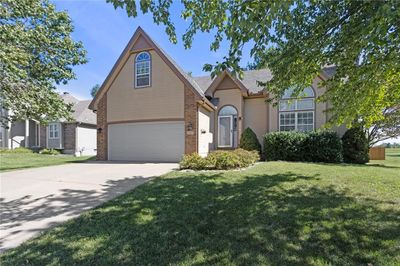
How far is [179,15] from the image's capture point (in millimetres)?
5863

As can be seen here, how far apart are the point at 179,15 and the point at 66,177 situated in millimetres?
7002

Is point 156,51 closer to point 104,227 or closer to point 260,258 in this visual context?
point 104,227

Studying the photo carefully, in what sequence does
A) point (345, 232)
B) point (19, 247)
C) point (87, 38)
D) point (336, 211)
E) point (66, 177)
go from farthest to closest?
1. point (87, 38)
2. point (66, 177)
3. point (336, 211)
4. point (345, 232)
5. point (19, 247)

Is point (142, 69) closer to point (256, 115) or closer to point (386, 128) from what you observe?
point (256, 115)

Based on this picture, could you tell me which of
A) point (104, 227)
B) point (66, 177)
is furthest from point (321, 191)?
point (66, 177)

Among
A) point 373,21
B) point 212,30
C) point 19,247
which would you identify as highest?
point 212,30

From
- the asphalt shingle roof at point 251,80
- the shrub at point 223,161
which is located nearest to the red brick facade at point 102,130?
the asphalt shingle roof at point 251,80

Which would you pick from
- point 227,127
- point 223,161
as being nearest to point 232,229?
point 223,161

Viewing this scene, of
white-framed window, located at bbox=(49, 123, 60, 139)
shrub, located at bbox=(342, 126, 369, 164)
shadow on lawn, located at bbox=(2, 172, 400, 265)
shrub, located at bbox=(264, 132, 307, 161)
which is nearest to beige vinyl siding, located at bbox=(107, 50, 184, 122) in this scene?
shrub, located at bbox=(264, 132, 307, 161)

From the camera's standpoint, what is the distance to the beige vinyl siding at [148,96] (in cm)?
1397

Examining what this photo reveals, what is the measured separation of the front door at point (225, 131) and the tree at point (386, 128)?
999 cm

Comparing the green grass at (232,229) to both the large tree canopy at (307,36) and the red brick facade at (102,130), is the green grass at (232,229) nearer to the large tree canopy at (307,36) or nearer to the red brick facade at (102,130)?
the large tree canopy at (307,36)

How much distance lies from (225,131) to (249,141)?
2.39 metres

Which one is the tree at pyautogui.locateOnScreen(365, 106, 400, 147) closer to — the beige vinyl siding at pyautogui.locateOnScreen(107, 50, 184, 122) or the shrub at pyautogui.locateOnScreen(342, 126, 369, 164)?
the shrub at pyautogui.locateOnScreen(342, 126, 369, 164)
